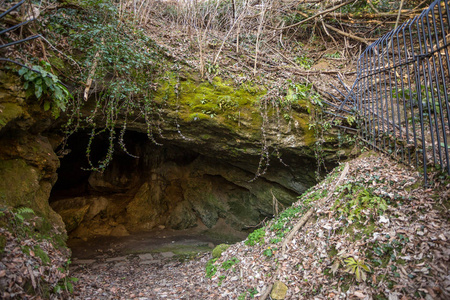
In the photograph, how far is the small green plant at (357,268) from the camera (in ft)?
8.14

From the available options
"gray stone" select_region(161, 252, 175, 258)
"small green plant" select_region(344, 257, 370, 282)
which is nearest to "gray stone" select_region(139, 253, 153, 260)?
"gray stone" select_region(161, 252, 175, 258)

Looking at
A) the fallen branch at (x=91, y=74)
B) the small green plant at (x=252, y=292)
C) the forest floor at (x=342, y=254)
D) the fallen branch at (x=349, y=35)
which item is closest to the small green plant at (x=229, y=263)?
the forest floor at (x=342, y=254)

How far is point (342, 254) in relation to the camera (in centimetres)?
282

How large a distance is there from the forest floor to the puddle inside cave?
2.84m

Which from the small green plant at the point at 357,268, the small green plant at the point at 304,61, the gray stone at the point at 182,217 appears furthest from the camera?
the gray stone at the point at 182,217

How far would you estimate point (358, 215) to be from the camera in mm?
3051

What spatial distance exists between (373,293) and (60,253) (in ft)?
13.5

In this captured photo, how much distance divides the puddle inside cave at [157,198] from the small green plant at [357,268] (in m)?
4.38

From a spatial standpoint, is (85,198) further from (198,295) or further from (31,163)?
(198,295)

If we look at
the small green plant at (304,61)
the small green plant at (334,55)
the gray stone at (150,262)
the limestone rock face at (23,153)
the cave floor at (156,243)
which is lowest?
the cave floor at (156,243)

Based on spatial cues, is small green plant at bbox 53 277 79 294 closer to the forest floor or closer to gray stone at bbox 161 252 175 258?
the forest floor

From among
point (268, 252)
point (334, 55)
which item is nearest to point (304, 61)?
point (334, 55)

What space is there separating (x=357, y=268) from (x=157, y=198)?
290 inches

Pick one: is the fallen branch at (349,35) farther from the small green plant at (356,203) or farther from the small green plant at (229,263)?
the small green plant at (229,263)
